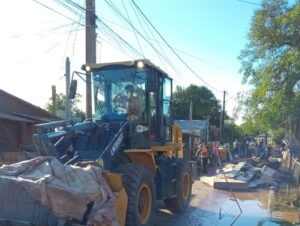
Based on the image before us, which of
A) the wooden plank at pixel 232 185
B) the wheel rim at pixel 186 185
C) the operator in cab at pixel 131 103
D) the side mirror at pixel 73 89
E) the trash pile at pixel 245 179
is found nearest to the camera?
the side mirror at pixel 73 89

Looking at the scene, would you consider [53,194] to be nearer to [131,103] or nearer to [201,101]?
[131,103]

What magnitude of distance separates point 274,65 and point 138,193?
46.2 feet

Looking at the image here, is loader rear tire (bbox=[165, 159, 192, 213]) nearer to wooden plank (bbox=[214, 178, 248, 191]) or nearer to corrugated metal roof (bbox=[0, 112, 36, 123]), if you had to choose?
wooden plank (bbox=[214, 178, 248, 191])

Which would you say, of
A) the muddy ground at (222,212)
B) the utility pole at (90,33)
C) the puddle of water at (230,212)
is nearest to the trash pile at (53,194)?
the muddy ground at (222,212)


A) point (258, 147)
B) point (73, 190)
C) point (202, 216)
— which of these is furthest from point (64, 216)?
Result: point (258, 147)

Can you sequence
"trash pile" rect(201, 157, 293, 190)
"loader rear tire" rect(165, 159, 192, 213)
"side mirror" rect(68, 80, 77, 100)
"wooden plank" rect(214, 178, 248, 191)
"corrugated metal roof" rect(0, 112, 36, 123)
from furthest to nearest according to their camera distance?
1. "corrugated metal roof" rect(0, 112, 36, 123)
2. "trash pile" rect(201, 157, 293, 190)
3. "wooden plank" rect(214, 178, 248, 191)
4. "loader rear tire" rect(165, 159, 192, 213)
5. "side mirror" rect(68, 80, 77, 100)

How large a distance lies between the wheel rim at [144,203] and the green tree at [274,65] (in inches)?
→ 486

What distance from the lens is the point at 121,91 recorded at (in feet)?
33.5

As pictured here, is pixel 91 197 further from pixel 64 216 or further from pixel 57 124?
pixel 57 124

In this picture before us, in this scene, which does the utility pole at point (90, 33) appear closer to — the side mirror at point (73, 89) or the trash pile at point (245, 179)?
the side mirror at point (73, 89)

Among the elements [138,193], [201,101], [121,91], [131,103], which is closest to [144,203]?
[138,193]

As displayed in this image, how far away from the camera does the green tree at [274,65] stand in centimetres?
1992

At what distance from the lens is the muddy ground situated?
11.0 metres

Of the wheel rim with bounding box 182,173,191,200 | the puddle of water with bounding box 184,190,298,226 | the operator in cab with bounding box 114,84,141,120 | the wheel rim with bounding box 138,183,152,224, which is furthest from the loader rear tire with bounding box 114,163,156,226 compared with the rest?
the wheel rim with bounding box 182,173,191,200
